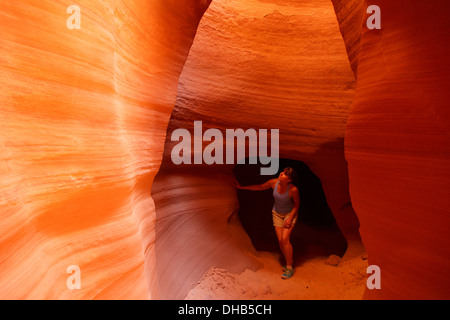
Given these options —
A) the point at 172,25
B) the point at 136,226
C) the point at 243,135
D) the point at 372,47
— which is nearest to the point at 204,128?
the point at 243,135

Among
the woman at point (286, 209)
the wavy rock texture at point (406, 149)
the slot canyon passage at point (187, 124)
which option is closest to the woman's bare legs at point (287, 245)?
the woman at point (286, 209)

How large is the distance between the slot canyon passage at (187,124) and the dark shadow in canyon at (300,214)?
1.51 m

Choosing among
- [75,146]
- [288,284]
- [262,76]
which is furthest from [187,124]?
[288,284]

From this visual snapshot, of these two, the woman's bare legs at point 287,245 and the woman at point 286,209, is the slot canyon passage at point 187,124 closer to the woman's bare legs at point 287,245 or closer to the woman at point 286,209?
the woman's bare legs at point 287,245

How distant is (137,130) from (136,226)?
3.19 ft

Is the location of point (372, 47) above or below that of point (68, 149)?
above

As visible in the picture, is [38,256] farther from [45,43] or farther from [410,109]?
[410,109]

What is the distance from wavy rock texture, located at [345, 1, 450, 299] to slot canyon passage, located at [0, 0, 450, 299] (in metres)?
0.01

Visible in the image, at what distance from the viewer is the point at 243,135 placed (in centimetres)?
456

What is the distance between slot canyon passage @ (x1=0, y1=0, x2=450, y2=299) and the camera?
1720mm

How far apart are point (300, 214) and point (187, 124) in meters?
4.03

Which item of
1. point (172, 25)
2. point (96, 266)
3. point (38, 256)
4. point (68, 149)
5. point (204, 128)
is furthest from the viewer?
point (204, 128)

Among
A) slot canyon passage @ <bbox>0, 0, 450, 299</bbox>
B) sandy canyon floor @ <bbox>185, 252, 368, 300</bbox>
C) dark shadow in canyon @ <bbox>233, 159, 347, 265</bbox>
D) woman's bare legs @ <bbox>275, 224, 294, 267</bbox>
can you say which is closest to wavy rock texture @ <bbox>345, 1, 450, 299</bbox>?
slot canyon passage @ <bbox>0, 0, 450, 299</bbox>

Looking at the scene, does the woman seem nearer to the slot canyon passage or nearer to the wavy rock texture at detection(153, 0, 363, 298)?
the slot canyon passage
